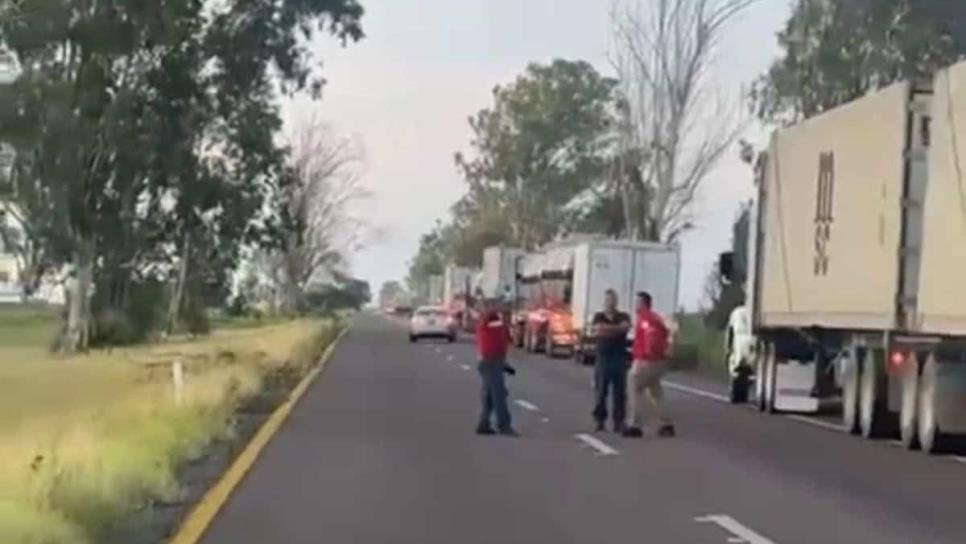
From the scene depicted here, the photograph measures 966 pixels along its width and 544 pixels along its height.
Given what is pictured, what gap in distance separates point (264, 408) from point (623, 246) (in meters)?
25.5

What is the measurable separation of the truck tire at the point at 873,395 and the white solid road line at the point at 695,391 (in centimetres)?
1015

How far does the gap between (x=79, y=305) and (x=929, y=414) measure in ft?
121

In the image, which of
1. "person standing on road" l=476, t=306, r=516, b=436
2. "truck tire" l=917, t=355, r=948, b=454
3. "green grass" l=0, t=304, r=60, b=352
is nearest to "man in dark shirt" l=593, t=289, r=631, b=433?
"person standing on road" l=476, t=306, r=516, b=436

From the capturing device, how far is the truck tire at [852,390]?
94.8ft

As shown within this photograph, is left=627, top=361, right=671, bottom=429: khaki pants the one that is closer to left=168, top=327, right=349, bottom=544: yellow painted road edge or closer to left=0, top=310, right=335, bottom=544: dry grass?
left=168, top=327, right=349, bottom=544: yellow painted road edge

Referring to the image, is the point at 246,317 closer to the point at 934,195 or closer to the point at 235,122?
the point at 235,122

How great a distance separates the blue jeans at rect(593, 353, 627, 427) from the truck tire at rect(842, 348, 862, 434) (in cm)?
326

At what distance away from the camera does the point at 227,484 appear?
64.9ft

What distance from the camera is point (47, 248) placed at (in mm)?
55062

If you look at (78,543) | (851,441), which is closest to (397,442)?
(851,441)

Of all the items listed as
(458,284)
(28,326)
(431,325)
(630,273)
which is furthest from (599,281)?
(458,284)

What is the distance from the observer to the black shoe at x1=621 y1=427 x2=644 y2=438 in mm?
26781

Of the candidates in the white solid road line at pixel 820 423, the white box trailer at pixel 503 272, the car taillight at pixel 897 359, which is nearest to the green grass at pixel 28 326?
the white box trailer at pixel 503 272

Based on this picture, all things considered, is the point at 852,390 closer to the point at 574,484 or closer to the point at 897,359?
the point at 897,359
